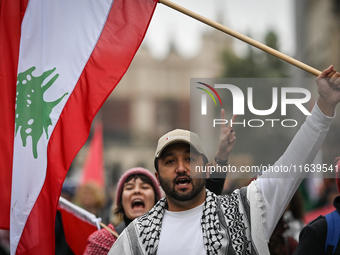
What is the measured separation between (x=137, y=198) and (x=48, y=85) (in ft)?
3.83

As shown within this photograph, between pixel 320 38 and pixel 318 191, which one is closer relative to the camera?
pixel 318 191

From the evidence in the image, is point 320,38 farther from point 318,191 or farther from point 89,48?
point 89,48

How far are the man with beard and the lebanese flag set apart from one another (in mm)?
607

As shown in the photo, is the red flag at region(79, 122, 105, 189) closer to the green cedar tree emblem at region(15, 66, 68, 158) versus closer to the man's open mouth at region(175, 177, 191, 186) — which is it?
the green cedar tree emblem at region(15, 66, 68, 158)

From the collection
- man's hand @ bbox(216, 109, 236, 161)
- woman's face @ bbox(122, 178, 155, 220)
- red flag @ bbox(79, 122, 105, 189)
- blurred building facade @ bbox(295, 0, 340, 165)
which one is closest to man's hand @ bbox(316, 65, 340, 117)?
man's hand @ bbox(216, 109, 236, 161)

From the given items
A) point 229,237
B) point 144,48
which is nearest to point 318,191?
→ point 229,237

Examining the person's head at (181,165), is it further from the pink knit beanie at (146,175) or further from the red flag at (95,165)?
the red flag at (95,165)

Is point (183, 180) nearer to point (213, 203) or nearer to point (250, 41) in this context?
point (213, 203)

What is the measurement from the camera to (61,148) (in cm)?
315

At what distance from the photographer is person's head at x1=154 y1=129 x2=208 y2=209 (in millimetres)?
2752

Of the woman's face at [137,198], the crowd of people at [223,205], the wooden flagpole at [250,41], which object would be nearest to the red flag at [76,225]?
the woman's face at [137,198]

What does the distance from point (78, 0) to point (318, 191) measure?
433 cm

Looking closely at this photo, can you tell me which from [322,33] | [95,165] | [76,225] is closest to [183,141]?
[76,225]

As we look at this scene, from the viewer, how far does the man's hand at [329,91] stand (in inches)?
97.1
